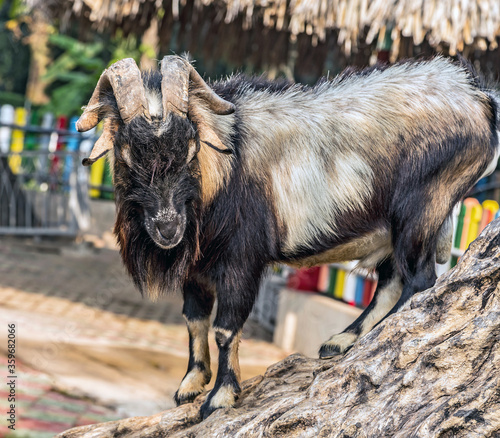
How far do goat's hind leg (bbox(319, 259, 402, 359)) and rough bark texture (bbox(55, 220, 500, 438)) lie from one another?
1.13ft

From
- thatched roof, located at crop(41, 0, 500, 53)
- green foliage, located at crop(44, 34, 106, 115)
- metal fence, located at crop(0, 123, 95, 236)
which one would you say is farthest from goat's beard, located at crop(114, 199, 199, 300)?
green foliage, located at crop(44, 34, 106, 115)

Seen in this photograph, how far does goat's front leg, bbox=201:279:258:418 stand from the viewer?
120 inches

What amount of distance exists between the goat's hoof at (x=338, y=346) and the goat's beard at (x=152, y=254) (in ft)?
2.61

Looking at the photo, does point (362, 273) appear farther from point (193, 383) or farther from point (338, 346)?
point (193, 383)

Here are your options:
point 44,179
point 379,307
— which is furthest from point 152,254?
point 44,179

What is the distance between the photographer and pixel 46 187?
1297 centimetres

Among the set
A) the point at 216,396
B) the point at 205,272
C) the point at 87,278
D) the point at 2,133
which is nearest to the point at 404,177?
the point at 205,272

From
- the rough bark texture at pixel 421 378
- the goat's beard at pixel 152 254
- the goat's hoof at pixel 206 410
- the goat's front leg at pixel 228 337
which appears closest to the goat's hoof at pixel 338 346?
the rough bark texture at pixel 421 378

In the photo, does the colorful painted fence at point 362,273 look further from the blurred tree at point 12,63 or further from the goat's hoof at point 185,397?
the blurred tree at point 12,63

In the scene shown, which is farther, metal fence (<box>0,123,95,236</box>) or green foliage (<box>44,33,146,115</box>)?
green foliage (<box>44,33,146,115</box>)

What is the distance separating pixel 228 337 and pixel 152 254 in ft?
1.78

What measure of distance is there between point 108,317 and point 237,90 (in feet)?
17.4

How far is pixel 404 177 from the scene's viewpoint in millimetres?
3066

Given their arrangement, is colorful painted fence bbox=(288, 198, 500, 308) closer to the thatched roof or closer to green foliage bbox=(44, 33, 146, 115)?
the thatched roof
